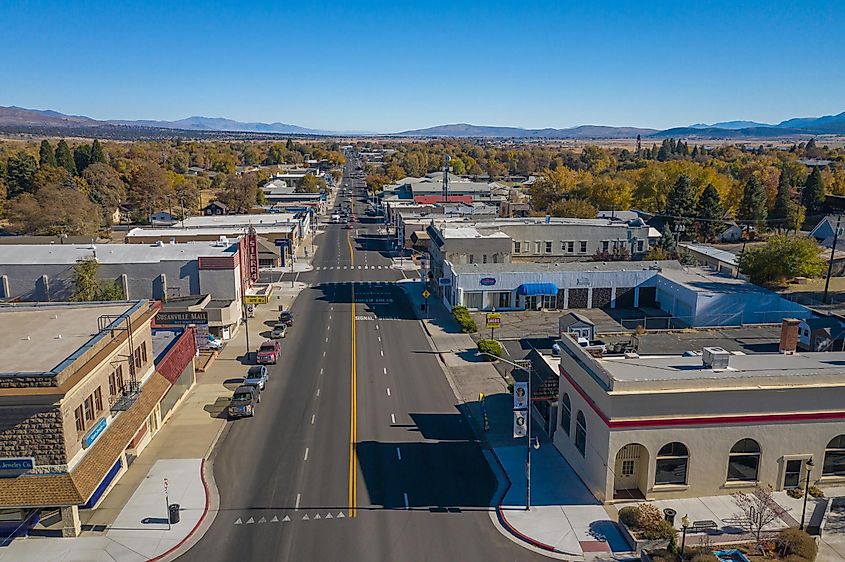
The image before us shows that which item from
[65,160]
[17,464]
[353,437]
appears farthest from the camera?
[65,160]

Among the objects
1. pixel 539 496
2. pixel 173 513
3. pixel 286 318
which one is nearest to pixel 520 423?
pixel 539 496

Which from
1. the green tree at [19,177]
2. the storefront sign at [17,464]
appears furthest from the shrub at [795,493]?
the green tree at [19,177]

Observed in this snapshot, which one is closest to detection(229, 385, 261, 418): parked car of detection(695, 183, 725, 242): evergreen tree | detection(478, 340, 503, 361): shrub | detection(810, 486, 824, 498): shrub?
detection(478, 340, 503, 361): shrub

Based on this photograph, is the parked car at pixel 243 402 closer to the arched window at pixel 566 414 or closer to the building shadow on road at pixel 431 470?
the building shadow on road at pixel 431 470

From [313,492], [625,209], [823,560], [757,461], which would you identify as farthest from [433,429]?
[625,209]

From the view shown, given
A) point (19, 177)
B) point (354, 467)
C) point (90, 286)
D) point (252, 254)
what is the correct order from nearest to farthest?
1. point (354, 467)
2. point (90, 286)
3. point (252, 254)
4. point (19, 177)

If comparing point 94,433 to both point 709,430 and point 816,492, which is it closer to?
point 709,430

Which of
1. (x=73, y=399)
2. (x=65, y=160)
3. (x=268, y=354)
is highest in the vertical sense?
(x=65, y=160)

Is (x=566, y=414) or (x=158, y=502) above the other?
(x=566, y=414)

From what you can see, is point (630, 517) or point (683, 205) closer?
point (630, 517)
